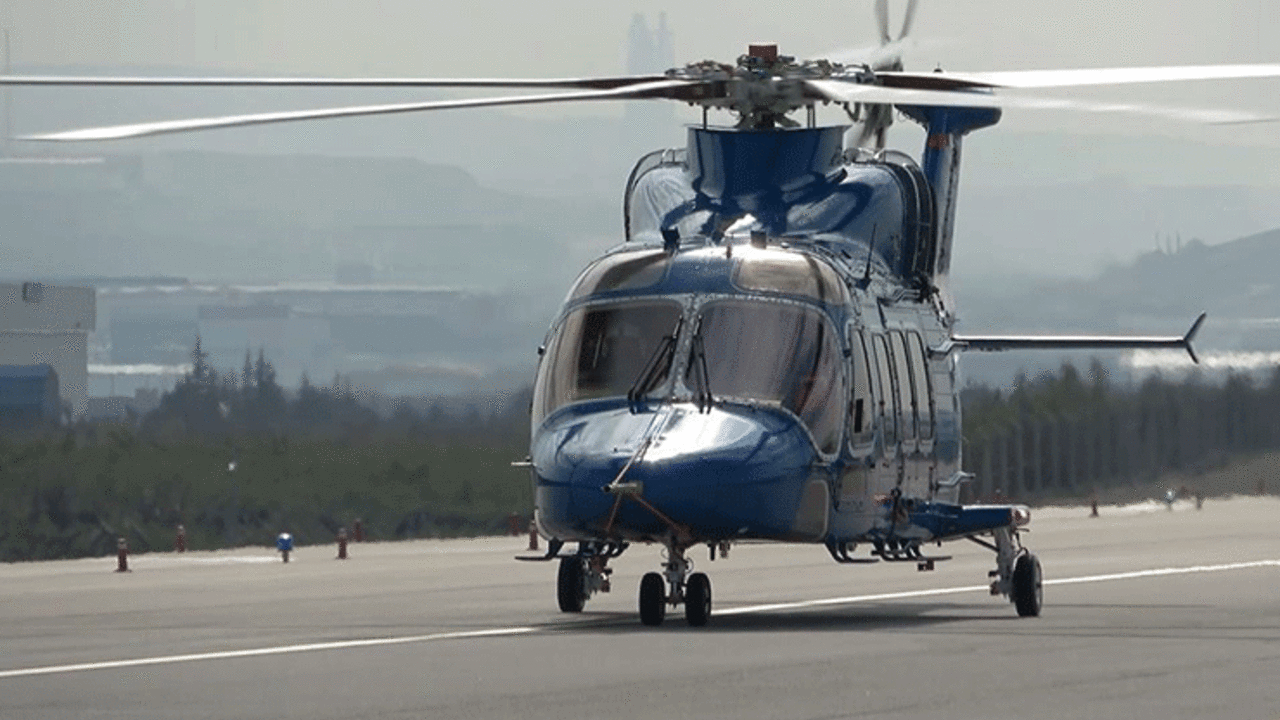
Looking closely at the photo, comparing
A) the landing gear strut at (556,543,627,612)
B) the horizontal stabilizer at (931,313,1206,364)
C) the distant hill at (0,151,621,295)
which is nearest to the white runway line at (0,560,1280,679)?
the landing gear strut at (556,543,627,612)

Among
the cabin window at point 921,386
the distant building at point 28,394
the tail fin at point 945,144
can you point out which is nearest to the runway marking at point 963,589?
the cabin window at point 921,386

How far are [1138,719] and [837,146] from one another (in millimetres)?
11201

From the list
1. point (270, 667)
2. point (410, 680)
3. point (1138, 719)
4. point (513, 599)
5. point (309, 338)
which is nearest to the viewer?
point (1138, 719)

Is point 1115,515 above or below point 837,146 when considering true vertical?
below

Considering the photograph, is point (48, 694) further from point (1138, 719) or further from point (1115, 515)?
point (1115, 515)

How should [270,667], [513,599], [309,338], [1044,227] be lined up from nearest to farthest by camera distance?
1. [270,667]
2. [513,599]
3. [309,338]
4. [1044,227]

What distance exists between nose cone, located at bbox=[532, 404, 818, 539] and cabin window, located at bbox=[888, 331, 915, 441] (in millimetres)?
2263

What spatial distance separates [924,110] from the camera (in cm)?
2878

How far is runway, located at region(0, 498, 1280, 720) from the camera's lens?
16.1 m

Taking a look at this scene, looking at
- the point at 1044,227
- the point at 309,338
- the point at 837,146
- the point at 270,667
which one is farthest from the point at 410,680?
the point at 1044,227

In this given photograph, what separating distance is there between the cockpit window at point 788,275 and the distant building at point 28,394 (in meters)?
28.6

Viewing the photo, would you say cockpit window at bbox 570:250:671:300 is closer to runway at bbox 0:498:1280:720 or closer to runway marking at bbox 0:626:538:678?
runway at bbox 0:498:1280:720

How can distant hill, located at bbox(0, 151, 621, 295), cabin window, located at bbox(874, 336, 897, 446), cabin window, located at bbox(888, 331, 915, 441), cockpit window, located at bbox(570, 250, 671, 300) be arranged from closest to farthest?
cockpit window, located at bbox(570, 250, 671, 300) → cabin window, located at bbox(874, 336, 897, 446) → cabin window, located at bbox(888, 331, 915, 441) → distant hill, located at bbox(0, 151, 621, 295)

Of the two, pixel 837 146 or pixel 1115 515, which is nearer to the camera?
pixel 837 146
